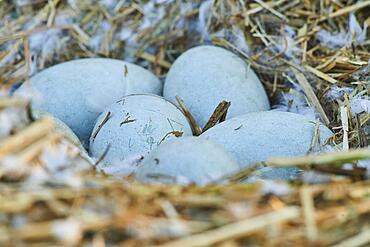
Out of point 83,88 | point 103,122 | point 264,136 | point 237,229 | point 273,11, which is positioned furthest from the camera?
point 273,11

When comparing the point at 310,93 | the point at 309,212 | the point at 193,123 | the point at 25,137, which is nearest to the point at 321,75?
the point at 310,93

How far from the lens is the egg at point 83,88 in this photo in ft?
5.06

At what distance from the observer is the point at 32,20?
6.25ft

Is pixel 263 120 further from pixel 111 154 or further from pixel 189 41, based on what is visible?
pixel 189 41

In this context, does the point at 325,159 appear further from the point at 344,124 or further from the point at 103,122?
the point at 103,122

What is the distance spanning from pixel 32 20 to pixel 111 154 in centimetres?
70

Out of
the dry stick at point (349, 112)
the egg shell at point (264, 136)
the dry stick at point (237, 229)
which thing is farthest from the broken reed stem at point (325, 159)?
the dry stick at point (349, 112)

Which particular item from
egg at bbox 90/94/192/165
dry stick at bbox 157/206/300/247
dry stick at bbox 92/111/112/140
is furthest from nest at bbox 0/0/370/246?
dry stick at bbox 92/111/112/140

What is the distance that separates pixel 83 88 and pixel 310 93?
0.53 m

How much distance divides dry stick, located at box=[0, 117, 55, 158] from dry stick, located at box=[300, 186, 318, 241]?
1.18 feet

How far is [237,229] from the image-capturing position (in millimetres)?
845

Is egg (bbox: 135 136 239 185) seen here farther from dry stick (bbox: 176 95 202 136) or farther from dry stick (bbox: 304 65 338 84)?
dry stick (bbox: 304 65 338 84)

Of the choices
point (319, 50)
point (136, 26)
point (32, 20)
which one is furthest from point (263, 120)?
point (32, 20)

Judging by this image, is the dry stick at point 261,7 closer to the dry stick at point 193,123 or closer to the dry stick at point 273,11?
the dry stick at point 273,11
